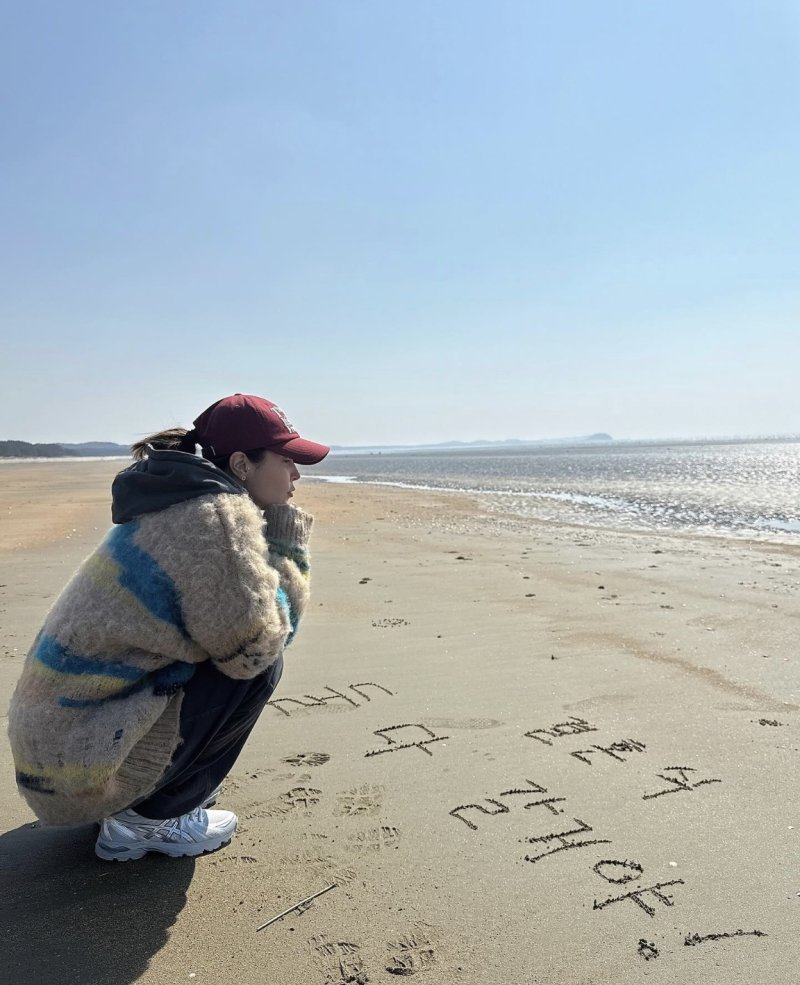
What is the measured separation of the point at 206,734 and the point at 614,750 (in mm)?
1992

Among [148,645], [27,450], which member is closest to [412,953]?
[148,645]

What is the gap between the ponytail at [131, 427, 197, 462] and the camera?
228cm

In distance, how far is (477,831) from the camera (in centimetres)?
258

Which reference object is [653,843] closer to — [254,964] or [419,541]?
[254,964]

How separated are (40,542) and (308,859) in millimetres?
9440

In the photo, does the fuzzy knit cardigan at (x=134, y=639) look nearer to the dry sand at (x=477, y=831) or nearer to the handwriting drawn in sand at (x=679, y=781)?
the dry sand at (x=477, y=831)

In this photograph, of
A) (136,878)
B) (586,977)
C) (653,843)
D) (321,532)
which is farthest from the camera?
(321,532)

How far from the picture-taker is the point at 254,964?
1.92m

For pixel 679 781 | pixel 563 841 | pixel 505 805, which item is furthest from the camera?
pixel 679 781

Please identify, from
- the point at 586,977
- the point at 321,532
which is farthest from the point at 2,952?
the point at 321,532

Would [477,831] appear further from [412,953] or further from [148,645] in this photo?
[148,645]

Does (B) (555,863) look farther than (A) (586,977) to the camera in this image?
Yes

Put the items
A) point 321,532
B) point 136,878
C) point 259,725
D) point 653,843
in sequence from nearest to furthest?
point 136,878, point 653,843, point 259,725, point 321,532

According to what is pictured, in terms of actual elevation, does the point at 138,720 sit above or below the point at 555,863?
above
